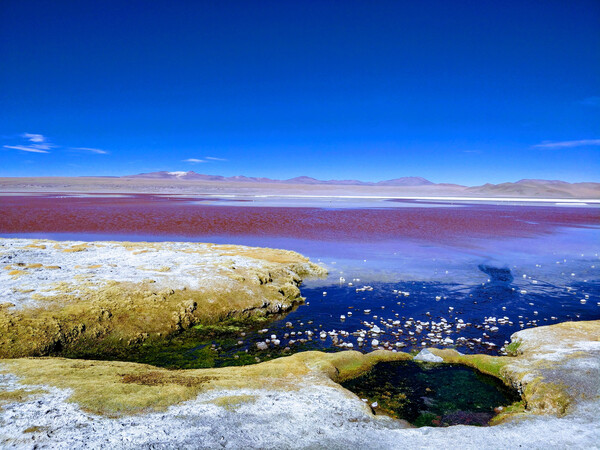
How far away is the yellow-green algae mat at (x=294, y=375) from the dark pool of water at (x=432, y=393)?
0.35 m

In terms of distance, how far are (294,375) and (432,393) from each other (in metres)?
3.58

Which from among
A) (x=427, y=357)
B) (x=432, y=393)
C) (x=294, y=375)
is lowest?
(x=432, y=393)

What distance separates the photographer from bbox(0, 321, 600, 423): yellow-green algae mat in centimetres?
789

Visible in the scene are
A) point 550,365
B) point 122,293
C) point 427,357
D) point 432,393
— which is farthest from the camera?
point 122,293

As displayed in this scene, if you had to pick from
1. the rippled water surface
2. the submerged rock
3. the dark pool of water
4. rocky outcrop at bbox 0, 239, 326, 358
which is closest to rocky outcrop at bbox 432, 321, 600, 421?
the submerged rock

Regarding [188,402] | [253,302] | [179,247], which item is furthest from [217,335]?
[179,247]

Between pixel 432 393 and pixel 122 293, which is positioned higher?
pixel 122 293

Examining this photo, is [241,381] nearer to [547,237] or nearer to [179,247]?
[179,247]

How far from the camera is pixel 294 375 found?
9.64 meters

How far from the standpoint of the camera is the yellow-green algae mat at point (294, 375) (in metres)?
7.89

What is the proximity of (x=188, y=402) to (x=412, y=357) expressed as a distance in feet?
22.6

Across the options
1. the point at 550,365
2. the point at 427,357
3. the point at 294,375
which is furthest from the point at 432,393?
the point at 294,375

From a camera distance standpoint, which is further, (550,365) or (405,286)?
(405,286)

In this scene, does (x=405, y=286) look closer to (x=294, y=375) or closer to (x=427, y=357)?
(x=427, y=357)
